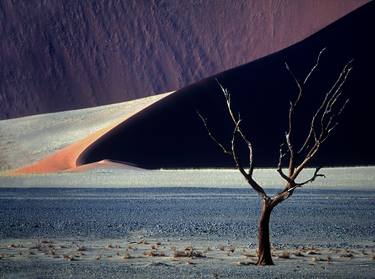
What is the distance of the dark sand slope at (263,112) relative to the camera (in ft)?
145

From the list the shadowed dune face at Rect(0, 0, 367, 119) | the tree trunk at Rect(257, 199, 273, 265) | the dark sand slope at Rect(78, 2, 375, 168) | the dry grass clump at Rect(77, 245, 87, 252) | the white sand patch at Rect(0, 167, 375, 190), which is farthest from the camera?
the shadowed dune face at Rect(0, 0, 367, 119)

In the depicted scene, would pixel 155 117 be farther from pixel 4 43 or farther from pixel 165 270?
pixel 165 270

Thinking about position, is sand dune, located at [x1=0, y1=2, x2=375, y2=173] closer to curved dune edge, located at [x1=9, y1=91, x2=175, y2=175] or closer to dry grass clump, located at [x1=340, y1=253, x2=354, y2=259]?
curved dune edge, located at [x1=9, y1=91, x2=175, y2=175]

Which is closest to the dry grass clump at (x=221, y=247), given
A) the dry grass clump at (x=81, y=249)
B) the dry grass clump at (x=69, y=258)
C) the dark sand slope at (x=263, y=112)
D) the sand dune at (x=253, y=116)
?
the dry grass clump at (x=81, y=249)

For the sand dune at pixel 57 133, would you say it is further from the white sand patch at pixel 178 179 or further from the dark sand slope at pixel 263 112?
the white sand patch at pixel 178 179

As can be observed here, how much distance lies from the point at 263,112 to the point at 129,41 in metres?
10.8

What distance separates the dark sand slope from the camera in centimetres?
4425

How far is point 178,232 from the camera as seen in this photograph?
54.1ft

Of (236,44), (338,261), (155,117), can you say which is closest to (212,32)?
(236,44)

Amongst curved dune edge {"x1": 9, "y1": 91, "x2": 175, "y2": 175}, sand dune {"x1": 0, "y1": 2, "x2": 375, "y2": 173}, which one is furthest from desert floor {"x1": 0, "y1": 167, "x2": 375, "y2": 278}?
sand dune {"x1": 0, "y1": 2, "x2": 375, "y2": 173}

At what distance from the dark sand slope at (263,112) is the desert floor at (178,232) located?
11922mm

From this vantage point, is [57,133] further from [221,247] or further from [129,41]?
[221,247]

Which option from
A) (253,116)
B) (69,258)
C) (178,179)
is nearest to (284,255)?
(69,258)

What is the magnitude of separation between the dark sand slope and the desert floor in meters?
11.9
